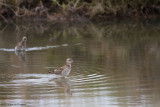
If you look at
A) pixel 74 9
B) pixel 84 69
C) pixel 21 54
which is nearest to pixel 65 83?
pixel 84 69

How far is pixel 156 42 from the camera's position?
21.4m

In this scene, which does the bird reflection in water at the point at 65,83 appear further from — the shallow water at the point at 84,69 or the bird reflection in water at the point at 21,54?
the bird reflection in water at the point at 21,54

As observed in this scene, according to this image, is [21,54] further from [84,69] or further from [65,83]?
[65,83]

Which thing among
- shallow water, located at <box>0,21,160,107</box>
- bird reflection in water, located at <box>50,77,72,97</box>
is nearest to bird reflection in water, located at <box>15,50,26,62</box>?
shallow water, located at <box>0,21,160,107</box>

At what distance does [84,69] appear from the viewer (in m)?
14.7

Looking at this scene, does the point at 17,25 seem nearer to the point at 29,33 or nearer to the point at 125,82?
the point at 29,33

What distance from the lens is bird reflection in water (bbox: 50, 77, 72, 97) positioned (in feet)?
38.7

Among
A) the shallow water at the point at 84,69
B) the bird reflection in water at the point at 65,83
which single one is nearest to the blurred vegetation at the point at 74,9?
the shallow water at the point at 84,69

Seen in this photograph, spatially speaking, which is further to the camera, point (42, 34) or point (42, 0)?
point (42, 0)

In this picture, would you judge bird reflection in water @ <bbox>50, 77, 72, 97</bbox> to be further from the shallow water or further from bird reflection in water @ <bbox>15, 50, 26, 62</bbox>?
bird reflection in water @ <bbox>15, 50, 26, 62</bbox>

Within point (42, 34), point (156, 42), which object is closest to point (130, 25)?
point (42, 34)

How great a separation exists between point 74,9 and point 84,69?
60.8 feet

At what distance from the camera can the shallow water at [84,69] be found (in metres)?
11.1

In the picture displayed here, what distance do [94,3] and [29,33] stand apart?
24.5 feet
